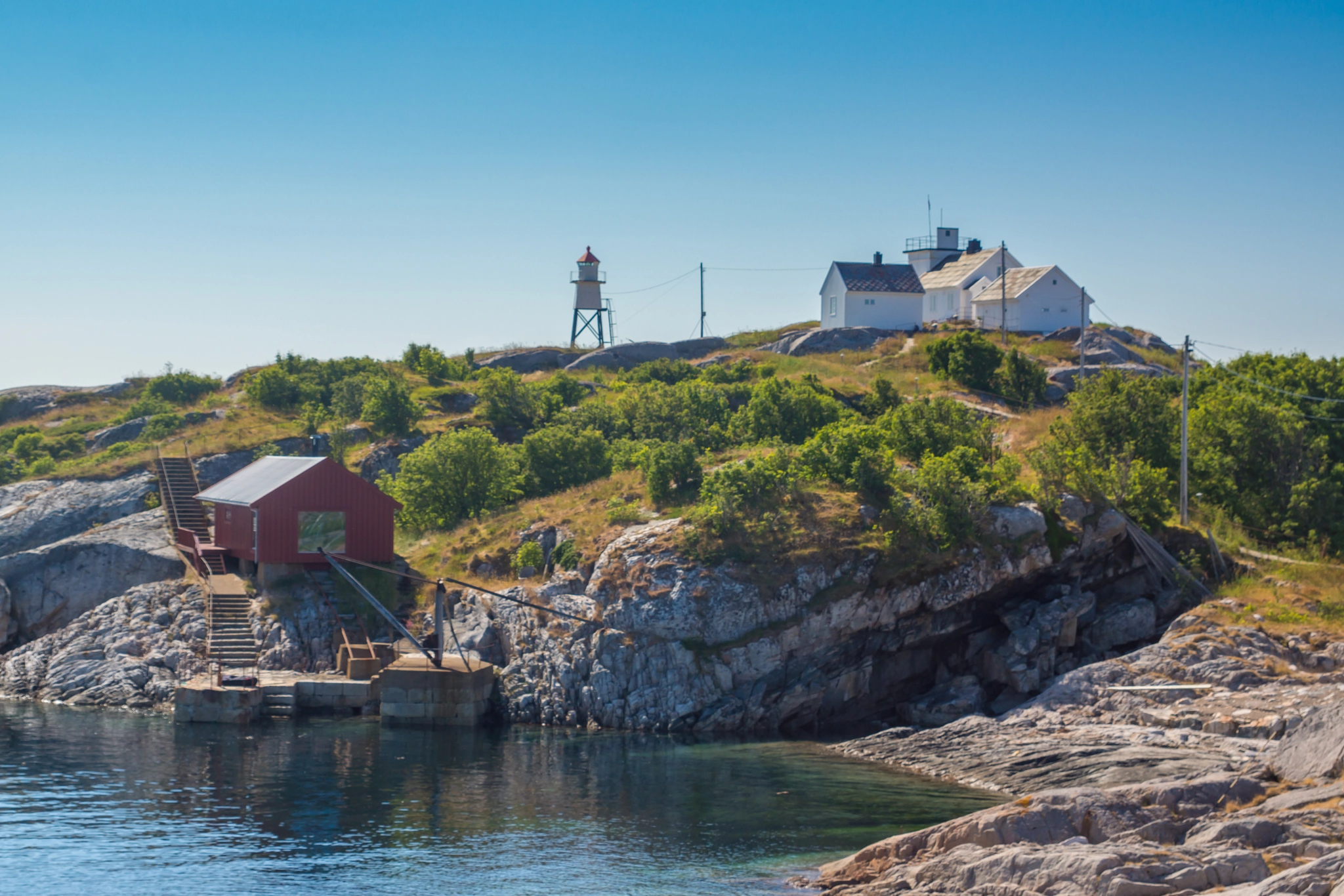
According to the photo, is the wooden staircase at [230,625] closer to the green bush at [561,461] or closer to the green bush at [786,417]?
the green bush at [561,461]

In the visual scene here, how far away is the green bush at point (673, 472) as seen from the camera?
49250 mm

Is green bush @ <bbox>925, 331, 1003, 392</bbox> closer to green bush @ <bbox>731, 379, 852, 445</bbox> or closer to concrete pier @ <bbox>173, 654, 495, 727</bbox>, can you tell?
green bush @ <bbox>731, 379, 852, 445</bbox>

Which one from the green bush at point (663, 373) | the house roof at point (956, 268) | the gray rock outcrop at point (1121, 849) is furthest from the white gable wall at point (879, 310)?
the gray rock outcrop at point (1121, 849)

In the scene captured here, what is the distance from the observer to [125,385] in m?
92.4

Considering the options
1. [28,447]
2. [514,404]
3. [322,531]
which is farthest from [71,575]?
[514,404]

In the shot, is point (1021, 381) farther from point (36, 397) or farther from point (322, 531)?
point (36, 397)

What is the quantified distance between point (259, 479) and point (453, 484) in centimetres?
898

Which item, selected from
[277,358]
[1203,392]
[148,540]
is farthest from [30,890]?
[277,358]

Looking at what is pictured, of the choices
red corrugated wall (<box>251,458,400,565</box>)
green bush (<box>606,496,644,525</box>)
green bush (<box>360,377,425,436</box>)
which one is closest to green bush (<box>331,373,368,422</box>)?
green bush (<box>360,377,425,436</box>)

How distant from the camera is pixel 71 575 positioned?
52.0 m

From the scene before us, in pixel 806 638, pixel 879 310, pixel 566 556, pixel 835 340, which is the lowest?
pixel 806 638

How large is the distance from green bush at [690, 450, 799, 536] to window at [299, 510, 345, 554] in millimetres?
16184

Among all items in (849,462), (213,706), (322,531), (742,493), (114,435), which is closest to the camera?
(213,706)

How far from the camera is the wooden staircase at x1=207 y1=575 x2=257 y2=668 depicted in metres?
45.9
